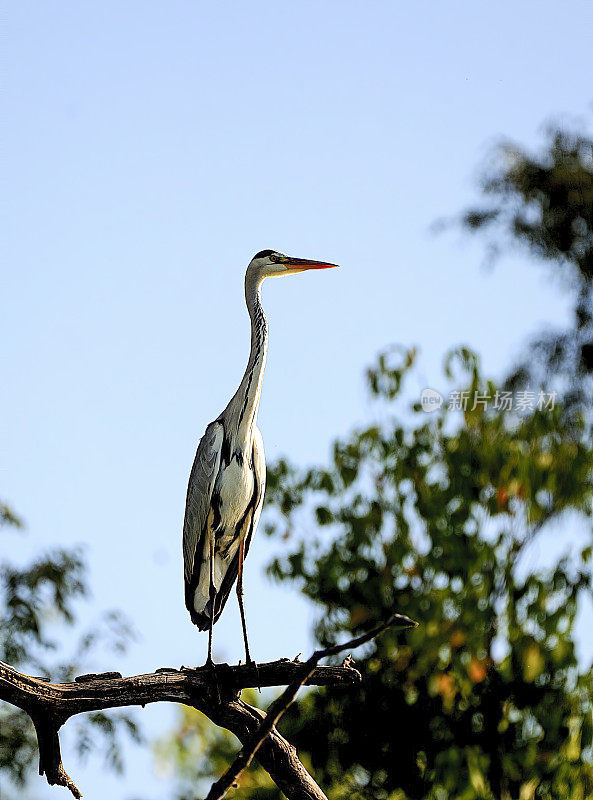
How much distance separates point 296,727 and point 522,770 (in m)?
1.26

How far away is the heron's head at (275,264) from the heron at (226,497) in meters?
0.08

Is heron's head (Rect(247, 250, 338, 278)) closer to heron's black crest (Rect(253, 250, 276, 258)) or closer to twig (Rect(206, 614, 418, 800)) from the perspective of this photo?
heron's black crest (Rect(253, 250, 276, 258))

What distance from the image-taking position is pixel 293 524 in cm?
591

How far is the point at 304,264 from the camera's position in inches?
129

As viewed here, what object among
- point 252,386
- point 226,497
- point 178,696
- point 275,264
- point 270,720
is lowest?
point 270,720

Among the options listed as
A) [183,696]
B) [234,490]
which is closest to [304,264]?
[234,490]

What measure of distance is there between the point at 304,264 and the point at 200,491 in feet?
2.71

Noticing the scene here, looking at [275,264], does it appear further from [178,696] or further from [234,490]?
[178,696]

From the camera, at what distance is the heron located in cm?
299

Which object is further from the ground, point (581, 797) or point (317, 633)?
point (317, 633)

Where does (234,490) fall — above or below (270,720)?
above

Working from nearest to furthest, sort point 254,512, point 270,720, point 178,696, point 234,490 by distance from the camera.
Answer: point 270,720 → point 178,696 → point 234,490 → point 254,512

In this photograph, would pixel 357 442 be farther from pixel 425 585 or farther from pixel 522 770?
pixel 522 770

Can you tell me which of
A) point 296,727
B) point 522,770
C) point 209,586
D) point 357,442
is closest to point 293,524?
point 357,442
